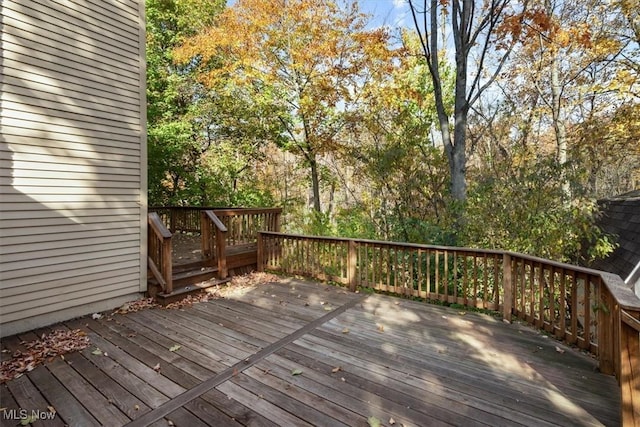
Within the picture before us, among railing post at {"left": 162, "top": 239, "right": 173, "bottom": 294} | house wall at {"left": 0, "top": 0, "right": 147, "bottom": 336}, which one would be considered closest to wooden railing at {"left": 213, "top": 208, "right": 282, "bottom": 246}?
railing post at {"left": 162, "top": 239, "right": 173, "bottom": 294}

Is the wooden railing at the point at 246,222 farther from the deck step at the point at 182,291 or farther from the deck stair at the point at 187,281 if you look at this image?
the deck step at the point at 182,291

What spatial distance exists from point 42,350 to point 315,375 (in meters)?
2.71

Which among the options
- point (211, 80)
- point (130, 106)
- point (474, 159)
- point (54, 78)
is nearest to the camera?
point (54, 78)

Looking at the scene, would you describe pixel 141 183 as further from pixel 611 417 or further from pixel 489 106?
pixel 489 106

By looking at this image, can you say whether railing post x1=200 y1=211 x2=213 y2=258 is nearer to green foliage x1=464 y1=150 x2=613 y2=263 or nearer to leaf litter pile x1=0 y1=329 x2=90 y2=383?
leaf litter pile x1=0 y1=329 x2=90 y2=383

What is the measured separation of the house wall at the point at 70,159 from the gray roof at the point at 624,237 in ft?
24.2

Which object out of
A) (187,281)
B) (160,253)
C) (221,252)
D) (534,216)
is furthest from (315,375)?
(534,216)

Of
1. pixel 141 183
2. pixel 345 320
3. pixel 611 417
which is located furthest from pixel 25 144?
pixel 611 417

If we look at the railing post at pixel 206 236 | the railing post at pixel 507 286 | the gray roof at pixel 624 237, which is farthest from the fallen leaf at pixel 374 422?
the gray roof at pixel 624 237

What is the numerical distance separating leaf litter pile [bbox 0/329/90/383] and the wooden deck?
0.11 m

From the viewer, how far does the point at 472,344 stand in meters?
3.25

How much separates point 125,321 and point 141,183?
6.31ft

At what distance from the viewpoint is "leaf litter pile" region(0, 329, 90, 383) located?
270 cm

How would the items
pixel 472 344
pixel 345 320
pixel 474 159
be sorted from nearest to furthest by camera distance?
1. pixel 472 344
2. pixel 345 320
3. pixel 474 159
